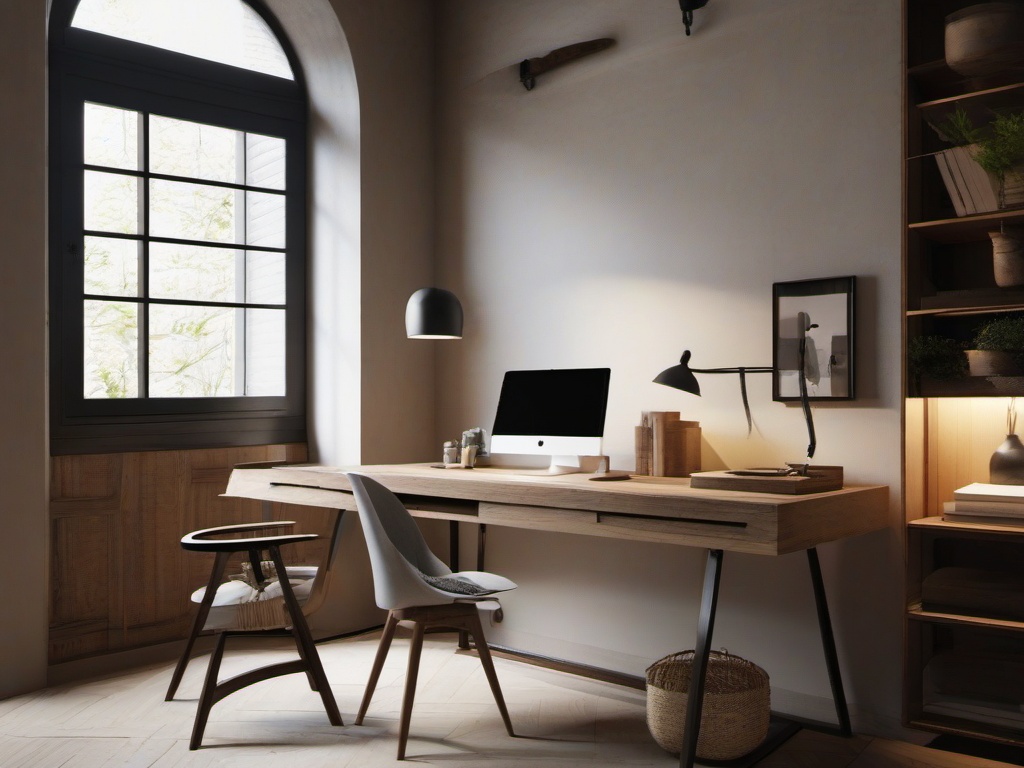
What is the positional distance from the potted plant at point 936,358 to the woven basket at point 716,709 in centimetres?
103

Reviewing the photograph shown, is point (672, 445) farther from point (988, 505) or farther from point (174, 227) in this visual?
point (174, 227)

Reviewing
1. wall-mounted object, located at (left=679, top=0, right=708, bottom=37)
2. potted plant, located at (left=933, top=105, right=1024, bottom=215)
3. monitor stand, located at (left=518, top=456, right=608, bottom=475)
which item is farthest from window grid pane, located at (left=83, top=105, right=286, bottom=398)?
potted plant, located at (left=933, top=105, right=1024, bottom=215)

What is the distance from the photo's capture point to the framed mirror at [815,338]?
116 inches

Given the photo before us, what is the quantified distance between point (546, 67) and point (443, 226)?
910mm

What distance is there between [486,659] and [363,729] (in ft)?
1.52

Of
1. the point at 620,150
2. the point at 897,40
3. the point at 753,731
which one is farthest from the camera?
the point at 620,150

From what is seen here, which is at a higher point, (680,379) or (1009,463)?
(680,379)

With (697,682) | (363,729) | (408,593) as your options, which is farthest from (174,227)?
(697,682)

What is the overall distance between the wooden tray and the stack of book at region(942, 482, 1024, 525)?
324 mm

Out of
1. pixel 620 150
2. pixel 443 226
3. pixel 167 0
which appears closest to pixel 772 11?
pixel 620 150

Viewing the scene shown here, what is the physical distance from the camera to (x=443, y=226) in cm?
438

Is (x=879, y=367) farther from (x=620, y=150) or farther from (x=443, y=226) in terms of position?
(x=443, y=226)

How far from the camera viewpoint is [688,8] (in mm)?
3297

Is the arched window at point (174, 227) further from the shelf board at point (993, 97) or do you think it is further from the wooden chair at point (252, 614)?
the shelf board at point (993, 97)
